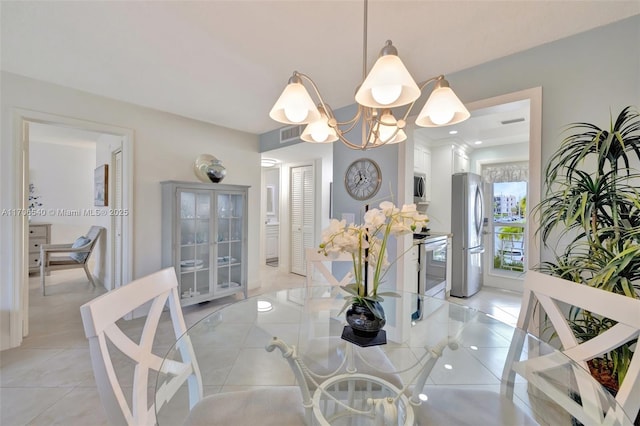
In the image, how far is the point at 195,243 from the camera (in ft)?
10.6

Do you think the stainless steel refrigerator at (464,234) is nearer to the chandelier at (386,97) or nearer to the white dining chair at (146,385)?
the chandelier at (386,97)

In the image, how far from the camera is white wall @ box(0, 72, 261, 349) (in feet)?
7.32

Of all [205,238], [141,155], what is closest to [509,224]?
[205,238]

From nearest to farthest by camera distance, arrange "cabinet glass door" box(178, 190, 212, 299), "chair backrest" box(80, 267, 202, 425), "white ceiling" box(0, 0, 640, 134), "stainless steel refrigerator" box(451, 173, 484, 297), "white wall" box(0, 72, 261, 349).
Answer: "chair backrest" box(80, 267, 202, 425) → "white ceiling" box(0, 0, 640, 134) → "white wall" box(0, 72, 261, 349) → "cabinet glass door" box(178, 190, 212, 299) → "stainless steel refrigerator" box(451, 173, 484, 297)

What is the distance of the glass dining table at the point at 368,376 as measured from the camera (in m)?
0.98

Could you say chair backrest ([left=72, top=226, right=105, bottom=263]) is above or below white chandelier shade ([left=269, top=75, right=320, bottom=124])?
below

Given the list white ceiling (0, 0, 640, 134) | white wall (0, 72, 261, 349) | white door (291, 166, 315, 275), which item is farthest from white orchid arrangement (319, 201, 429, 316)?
white door (291, 166, 315, 275)

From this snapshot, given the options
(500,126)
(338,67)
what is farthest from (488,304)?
(338,67)

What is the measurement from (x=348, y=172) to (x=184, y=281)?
2353 millimetres

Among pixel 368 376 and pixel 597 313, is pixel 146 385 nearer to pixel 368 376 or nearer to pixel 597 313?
pixel 368 376

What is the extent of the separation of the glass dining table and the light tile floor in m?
0.89

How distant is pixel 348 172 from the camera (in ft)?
9.23

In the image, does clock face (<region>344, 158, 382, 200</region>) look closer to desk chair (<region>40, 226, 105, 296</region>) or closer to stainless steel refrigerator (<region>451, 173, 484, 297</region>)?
stainless steel refrigerator (<region>451, 173, 484, 297</region>)

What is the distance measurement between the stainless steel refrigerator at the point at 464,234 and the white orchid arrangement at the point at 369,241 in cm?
306
